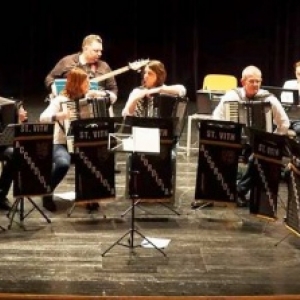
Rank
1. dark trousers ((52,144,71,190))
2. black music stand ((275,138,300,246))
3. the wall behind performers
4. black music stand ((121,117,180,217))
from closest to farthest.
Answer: black music stand ((275,138,300,246)), black music stand ((121,117,180,217)), dark trousers ((52,144,71,190)), the wall behind performers

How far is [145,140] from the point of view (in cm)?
576

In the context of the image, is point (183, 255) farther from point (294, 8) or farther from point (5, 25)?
point (5, 25)

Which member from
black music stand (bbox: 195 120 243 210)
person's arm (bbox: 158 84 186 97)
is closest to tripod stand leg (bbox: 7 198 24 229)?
black music stand (bbox: 195 120 243 210)

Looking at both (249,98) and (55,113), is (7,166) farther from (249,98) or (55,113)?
(249,98)

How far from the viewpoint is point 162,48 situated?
13.1 metres

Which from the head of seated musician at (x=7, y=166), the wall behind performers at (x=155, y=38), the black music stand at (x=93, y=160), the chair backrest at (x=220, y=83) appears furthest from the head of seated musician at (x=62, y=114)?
the wall behind performers at (x=155, y=38)

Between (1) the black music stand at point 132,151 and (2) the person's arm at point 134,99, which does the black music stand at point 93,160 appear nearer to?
(1) the black music stand at point 132,151

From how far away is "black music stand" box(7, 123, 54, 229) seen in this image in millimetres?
6199

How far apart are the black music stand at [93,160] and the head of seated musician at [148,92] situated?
677mm

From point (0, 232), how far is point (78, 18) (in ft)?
23.9

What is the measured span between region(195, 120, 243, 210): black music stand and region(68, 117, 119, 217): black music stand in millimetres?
785

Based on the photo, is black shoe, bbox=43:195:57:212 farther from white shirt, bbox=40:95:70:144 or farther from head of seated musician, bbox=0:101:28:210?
white shirt, bbox=40:95:70:144

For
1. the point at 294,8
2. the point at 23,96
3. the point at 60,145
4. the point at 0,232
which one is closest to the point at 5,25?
the point at 23,96

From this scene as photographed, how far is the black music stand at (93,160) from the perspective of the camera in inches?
250
